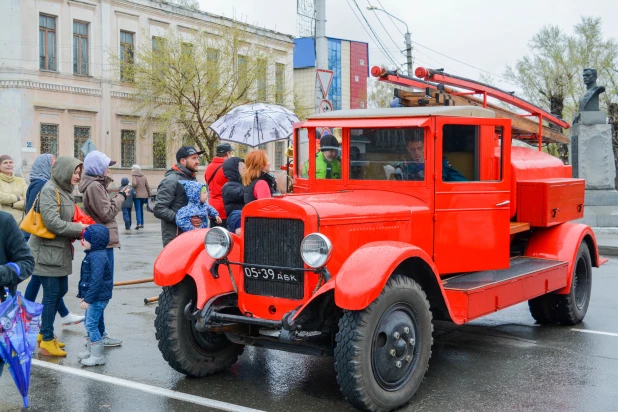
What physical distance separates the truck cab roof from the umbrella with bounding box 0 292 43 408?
3.08 meters

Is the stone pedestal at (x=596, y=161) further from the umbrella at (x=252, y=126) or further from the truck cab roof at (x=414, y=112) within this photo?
the truck cab roof at (x=414, y=112)

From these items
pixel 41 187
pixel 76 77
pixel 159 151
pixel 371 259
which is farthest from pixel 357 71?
pixel 371 259

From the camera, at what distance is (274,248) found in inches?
218

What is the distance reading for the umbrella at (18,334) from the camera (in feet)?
15.3

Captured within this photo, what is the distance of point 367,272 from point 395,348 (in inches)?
23.5

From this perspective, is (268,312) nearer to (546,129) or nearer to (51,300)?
(51,300)

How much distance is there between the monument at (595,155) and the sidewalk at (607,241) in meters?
0.84

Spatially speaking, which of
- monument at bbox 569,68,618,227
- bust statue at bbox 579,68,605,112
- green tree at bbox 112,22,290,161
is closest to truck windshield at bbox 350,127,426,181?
monument at bbox 569,68,618,227

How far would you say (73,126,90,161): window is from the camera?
33219mm

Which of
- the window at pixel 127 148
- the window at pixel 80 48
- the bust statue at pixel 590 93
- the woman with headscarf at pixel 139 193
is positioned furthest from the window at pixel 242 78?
the bust statue at pixel 590 93

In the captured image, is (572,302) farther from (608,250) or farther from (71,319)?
(608,250)

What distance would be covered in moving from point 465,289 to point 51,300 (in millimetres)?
3548

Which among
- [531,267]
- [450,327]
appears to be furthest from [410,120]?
[450,327]

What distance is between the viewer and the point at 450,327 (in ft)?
25.7
